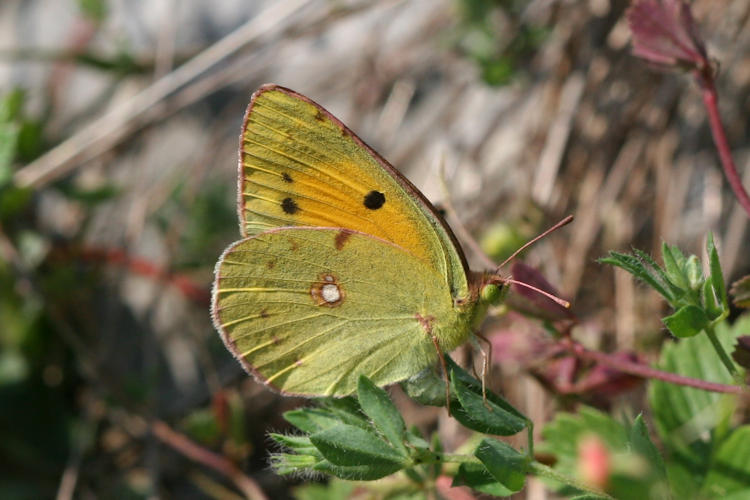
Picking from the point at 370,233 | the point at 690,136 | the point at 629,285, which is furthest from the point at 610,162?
the point at 370,233

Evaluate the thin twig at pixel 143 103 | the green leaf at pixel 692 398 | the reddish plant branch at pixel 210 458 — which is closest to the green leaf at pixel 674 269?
the green leaf at pixel 692 398

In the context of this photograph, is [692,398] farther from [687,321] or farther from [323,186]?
[323,186]

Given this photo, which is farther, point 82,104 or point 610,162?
point 82,104

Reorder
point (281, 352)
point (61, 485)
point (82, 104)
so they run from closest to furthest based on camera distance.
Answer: point (281, 352) < point (61, 485) < point (82, 104)

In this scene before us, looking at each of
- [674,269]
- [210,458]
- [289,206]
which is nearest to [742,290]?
[674,269]

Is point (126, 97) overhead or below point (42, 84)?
below

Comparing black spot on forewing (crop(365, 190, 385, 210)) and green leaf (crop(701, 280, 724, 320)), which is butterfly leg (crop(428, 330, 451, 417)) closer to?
black spot on forewing (crop(365, 190, 385, 210))

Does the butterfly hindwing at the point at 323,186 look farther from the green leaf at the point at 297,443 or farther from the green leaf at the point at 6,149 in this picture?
the green leaf at the point at 6,149

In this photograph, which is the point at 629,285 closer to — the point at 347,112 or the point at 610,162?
the point at 610,162
